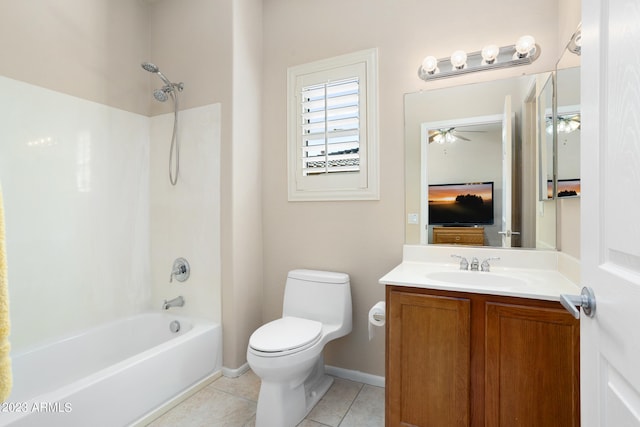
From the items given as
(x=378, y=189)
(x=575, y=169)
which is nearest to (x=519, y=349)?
(x=575, y=169)

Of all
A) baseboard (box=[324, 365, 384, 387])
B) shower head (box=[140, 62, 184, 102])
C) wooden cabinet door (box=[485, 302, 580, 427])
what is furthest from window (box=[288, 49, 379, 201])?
baseboard (box=[324, 365, 384, 387])

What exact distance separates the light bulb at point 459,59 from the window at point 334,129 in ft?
1.62

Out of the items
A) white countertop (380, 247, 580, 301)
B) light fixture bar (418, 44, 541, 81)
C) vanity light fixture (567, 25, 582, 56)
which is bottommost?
white countertop (380, 247, 580, 301)

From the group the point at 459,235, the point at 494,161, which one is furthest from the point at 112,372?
the point at 494,161

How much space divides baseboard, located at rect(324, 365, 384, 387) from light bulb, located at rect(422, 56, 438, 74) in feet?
6.57

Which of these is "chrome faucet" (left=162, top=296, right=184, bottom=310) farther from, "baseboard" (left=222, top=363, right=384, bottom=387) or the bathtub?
"baseboard" (left=222, top=363, right=384, bottom=387)

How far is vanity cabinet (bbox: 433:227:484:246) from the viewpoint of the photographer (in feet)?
6.28

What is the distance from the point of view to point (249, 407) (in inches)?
74.9

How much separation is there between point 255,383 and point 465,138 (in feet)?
6.88

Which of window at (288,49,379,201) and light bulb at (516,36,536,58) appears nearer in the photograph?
light bulb at (516,36,536,58)

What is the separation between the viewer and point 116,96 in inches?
93.3

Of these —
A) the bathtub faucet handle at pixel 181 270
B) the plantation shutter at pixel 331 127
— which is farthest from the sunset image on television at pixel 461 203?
the bathtub faucet handle at pixel 181 270

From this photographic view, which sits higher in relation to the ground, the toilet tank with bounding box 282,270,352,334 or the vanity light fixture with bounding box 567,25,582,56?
the vanity light fixture with bounding box 567,25,582,56

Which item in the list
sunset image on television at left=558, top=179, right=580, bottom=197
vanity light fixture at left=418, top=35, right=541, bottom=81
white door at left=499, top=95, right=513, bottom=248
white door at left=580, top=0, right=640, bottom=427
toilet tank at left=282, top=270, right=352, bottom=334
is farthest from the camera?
toilet tank at left=282, top=270, right=352, bottom=334
